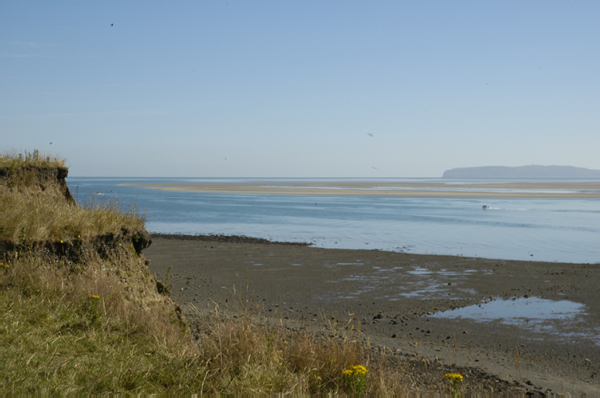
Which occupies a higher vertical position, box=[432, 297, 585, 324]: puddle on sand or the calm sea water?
box=[432, 297, 585, 324]: puddle on sand

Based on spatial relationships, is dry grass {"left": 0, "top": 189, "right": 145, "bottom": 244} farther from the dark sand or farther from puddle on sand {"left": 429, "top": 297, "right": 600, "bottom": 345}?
puddle on sand {"left": 429, "top": 297, "right": 600, "bottom": 345}

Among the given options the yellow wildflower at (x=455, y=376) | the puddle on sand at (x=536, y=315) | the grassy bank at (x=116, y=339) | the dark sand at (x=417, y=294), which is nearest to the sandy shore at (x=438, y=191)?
the dark sand at (x=417, y=294)

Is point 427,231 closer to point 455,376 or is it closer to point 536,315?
point 536,315

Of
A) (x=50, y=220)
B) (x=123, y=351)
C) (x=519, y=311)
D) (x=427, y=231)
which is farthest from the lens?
(x=427, y=231)

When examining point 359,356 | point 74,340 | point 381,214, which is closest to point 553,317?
point 359,356

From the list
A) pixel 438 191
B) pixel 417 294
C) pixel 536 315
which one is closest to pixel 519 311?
pixel 536 315

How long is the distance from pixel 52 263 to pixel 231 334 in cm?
416

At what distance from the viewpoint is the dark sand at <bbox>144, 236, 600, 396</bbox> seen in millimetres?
9328

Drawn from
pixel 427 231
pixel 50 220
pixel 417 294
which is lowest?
pixel 427 231

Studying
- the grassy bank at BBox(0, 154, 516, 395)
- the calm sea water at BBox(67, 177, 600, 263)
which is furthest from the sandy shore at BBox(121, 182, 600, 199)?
the grassy bank at BBox(0, 154, 516, 395)

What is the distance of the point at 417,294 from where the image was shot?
49.0ft

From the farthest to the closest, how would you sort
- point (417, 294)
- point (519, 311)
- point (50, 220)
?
point (417, 294) < point (519, 311) < point (50, 220)

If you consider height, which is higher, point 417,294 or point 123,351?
point 123,351

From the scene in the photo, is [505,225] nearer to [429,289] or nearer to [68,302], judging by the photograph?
[429,289]
